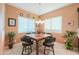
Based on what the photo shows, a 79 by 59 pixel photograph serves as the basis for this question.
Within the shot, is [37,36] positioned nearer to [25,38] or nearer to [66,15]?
[25,38]

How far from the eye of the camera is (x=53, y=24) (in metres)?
1.81

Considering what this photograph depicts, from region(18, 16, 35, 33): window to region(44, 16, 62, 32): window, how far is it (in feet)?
0.80

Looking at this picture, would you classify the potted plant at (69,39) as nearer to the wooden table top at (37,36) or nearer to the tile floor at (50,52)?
the tile floor at (50,52)

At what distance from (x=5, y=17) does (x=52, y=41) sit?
956 mm

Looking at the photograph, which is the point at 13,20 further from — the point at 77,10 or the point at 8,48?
the point at 77,10

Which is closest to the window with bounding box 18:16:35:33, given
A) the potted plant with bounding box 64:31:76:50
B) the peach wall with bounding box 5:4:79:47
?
the peach wall with bounding box 5:4:79:47

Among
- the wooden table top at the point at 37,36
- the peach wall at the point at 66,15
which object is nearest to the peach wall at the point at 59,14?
the peach wall at the point at 66,15

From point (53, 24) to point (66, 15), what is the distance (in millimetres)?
290

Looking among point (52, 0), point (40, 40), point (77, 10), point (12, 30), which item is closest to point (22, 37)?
point (12, 30)

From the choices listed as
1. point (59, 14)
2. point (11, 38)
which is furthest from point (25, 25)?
point (59, 14)

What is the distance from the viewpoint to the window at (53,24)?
176 cm

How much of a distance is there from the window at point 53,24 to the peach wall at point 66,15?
0.19ft

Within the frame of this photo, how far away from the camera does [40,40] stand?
171 centimetres
